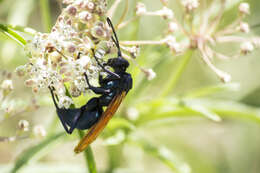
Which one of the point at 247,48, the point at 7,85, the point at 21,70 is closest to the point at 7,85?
the point at 7,85

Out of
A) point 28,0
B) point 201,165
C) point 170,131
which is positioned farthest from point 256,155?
point 28,0

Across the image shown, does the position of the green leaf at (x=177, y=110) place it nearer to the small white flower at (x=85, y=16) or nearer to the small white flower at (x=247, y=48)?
the small white flower at (x=247, y=48)

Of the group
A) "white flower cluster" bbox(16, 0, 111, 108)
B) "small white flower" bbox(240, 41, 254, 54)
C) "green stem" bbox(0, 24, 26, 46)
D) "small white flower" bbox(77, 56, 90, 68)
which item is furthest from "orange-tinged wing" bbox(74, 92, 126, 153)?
"small white flower" bbox(240, 41, 254, 54)

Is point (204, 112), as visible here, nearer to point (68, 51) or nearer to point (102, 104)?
point (102, 104)

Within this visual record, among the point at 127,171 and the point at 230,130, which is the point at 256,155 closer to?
the point at 230,130

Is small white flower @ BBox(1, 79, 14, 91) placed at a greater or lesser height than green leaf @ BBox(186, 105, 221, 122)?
greater

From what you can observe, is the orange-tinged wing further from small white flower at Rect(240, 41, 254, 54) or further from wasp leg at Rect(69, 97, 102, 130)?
small white flower at Rect(240, 41, 254, 54)
